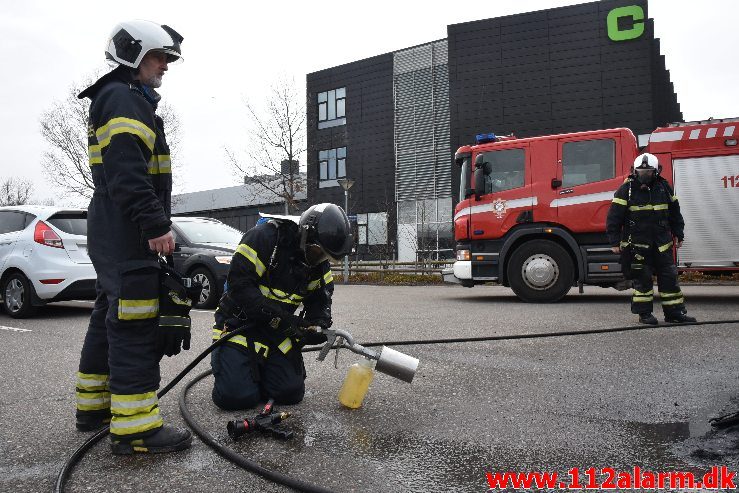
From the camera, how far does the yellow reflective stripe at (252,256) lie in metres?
3.33

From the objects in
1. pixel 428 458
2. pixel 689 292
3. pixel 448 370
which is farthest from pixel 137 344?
pixel 689 292

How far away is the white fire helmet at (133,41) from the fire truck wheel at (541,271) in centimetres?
735

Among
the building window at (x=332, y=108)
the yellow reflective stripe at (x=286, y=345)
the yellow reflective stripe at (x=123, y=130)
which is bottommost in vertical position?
the yellow reflective stripe at (x=286, y=345)

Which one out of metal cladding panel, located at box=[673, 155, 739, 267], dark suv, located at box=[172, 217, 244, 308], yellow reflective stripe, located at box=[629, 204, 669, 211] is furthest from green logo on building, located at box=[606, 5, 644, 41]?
dark suv, located at box=[172, 217, 244, 308]

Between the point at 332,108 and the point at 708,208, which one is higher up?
the point at 332,108

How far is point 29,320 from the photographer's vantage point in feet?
25.9

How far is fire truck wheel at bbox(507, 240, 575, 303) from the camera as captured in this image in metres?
9.10

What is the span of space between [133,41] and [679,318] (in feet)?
19.7

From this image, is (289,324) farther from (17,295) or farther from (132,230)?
(17,295)

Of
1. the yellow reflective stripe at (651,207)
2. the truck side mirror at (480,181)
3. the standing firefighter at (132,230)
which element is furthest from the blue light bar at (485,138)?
the standing firefighter at (132,230)

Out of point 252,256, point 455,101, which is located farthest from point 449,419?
point 455,101

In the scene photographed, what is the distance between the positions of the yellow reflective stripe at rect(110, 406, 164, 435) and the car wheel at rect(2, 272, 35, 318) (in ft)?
20.3

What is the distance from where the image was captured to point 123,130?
8.86 ft

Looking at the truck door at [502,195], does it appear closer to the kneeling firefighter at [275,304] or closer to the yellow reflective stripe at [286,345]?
the kneeling firefighter at [275,304]
